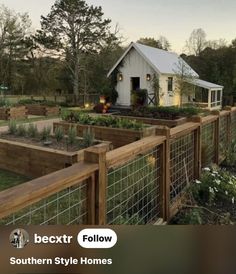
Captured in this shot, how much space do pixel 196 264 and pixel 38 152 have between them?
3.65 meters

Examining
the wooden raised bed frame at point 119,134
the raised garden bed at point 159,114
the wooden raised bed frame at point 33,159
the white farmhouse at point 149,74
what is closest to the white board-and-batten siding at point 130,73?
the white farmhouse at point 149,74

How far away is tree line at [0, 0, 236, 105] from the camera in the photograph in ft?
7.54

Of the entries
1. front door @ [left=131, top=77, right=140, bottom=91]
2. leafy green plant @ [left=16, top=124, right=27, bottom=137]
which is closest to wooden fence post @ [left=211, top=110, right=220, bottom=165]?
leafy green plant @ [left=16, top=124, right=27, bottom=137]

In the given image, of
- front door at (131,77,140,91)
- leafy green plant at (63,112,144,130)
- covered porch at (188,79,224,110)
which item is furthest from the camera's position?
covered porch at (188,79,224,110)

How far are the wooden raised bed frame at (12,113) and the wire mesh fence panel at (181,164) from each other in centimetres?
820

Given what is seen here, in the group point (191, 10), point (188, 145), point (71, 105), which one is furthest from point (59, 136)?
point (71, 105)

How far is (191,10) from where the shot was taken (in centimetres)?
152

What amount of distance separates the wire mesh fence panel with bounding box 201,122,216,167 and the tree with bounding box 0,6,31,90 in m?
2.28

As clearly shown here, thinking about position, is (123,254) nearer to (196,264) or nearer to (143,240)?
(143,240)

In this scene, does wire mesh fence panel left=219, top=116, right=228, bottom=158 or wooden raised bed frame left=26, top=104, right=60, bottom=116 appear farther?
wooden raised bed frame left=26, top=104, right=60, bottom=116

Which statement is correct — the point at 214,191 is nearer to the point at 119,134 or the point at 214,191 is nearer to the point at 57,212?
the point at 57,212

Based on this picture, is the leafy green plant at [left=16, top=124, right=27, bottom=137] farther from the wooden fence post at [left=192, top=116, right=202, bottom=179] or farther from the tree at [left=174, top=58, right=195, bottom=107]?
the tree at [left=174, top=58, right=195, bottom=107]

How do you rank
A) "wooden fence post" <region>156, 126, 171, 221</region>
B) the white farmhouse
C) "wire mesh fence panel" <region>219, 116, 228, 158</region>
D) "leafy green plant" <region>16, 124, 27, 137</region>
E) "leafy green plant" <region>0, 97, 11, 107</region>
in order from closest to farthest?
1. "wooden fence post" <region>156, 126, 171, 221</region>
2. "wire mesh fence panel" <region>219, 116, 228, 158</region>
3. "leafy green plant" <region>16, 124, 27, 137</region>
4. "leafy green plant" <region>0, 97, 11, 107</region>
5. the white farmhouse

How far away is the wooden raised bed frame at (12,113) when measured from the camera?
34.7 feet
